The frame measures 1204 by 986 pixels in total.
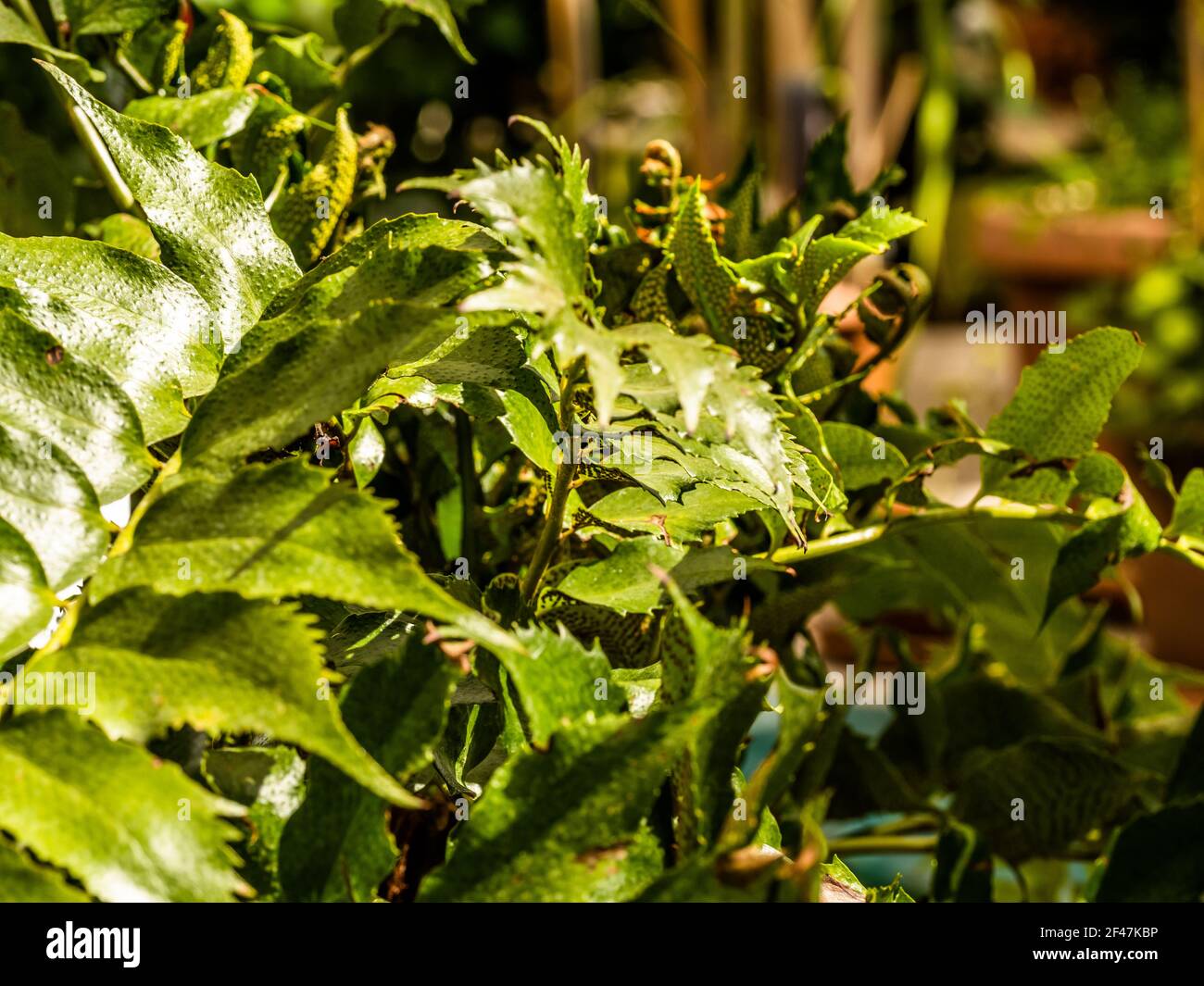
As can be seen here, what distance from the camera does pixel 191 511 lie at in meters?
0.25

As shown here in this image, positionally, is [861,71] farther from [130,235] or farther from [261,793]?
[261,793]

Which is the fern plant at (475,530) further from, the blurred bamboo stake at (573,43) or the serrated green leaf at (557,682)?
the blurred bamboo stake at (573,43)

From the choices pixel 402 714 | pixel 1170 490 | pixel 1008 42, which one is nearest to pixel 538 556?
pixel 402 714

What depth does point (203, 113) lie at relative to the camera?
1.25 feet

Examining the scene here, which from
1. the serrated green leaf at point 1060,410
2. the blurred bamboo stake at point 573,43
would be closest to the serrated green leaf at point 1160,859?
the serrated green leaf at point 1060,410

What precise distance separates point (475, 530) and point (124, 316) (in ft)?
0.44

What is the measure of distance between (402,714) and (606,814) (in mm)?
45

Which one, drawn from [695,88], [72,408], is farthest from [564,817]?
[695,88]

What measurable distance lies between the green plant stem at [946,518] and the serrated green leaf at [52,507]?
19 centimetres

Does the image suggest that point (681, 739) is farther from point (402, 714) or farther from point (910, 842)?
point (910, 842)

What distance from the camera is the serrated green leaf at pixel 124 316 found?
288mm

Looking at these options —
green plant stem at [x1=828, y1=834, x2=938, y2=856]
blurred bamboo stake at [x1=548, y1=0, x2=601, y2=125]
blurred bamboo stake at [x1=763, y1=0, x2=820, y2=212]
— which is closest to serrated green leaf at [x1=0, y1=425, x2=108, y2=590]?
green plant stem at [x1=828, y1=834, x2=938, y2=856]

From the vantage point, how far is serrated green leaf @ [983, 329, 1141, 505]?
383 millimetres

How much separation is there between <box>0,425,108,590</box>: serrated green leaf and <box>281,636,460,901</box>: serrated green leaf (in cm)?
6
